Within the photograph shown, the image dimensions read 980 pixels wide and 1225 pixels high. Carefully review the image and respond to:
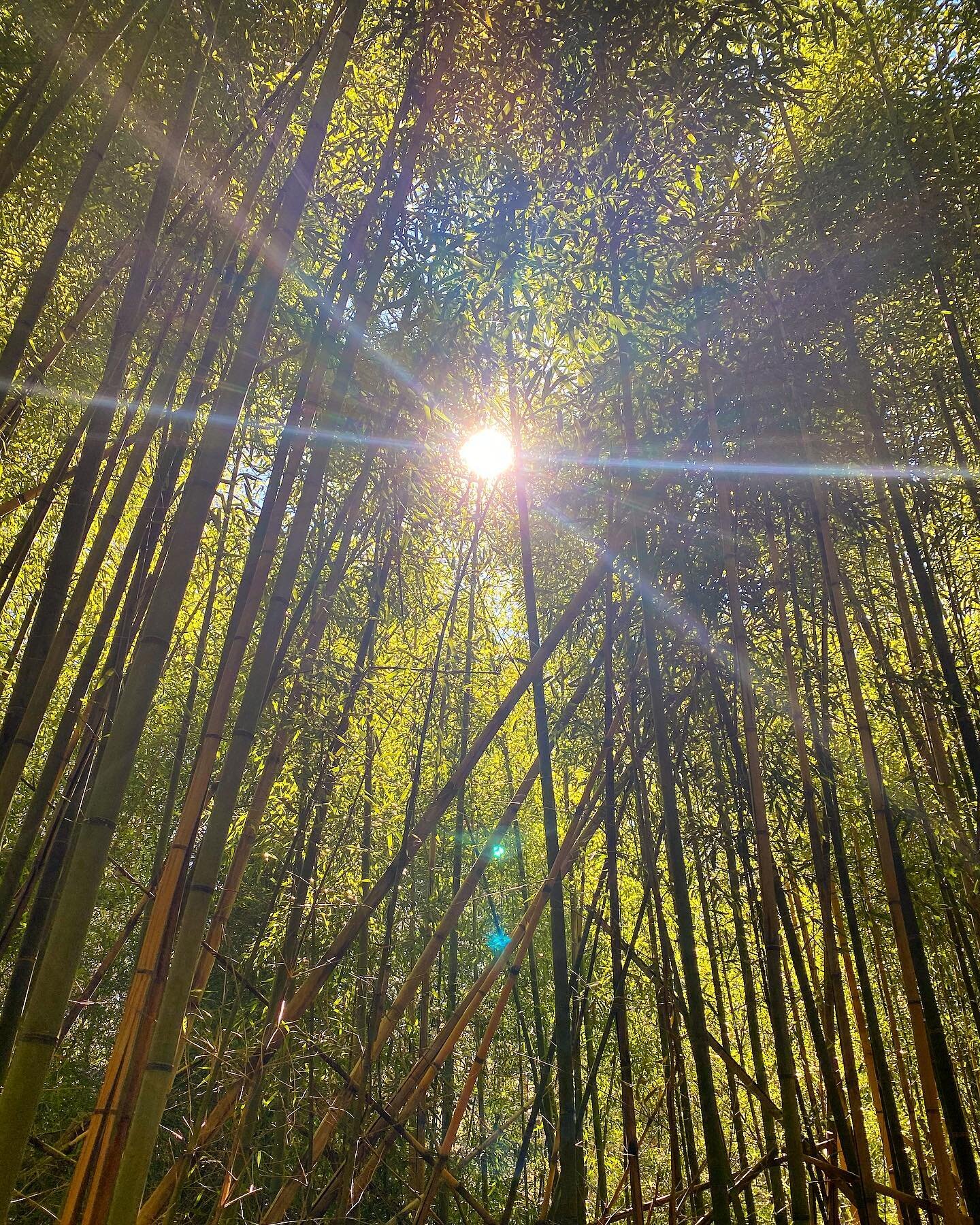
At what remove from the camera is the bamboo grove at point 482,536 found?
161 centimetres

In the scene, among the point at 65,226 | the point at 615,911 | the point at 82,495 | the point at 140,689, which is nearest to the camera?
the point at 140,689

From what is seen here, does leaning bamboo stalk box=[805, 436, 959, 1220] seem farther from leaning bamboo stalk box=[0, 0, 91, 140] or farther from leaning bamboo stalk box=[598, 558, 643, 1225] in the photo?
leaning bamboo stalk box=[0, 0, 91, 140]

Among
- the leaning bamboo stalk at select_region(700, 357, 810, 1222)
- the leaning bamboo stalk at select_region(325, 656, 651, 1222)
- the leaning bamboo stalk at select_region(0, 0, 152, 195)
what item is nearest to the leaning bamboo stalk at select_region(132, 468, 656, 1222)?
the leaning bamboo stalk at select_region(325, 656, 651, 1222)

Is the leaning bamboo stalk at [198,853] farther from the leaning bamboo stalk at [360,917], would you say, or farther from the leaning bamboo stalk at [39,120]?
the leaning bamboo stalk at [39,120]

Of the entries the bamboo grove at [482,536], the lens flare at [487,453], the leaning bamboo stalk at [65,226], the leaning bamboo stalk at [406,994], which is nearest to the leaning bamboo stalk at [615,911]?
the bamboo grove at [482,536]

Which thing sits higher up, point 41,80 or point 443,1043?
point 41,80

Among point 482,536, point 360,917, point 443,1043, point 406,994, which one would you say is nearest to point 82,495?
point 360,917

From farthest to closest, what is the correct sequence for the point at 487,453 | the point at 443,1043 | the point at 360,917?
the point at 487,453 → the point at 443,1043 → the point at 360,917

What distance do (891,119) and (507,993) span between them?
10.2 ft

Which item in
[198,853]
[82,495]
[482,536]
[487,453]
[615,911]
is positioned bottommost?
[198,853]

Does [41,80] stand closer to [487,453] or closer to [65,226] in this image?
[65,226]

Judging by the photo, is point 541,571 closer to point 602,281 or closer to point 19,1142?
point 602,281

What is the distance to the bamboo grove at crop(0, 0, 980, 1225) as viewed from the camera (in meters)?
1.61

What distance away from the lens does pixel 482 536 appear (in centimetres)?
363
